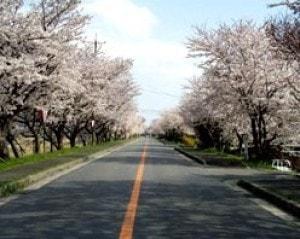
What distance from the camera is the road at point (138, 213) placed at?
383 inches

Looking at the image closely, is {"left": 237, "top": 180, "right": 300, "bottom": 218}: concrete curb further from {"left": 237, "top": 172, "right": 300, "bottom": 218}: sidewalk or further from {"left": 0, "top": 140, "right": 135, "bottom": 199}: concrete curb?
{"left": 0, "top": 140, "right": 135, "bottom": 199}: concrete curb

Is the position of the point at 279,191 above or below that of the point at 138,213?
above

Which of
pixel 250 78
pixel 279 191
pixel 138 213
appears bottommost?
pixel 138 213

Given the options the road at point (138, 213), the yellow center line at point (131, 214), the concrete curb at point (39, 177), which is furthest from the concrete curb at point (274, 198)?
the concrete curb at point (39, 177)

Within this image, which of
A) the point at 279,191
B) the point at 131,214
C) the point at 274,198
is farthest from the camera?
the point at 279,191

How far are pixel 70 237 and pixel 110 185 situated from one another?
8.84m

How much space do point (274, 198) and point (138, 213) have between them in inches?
149

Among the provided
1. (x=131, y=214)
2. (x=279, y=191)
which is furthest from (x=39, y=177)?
(x=131, y=214)

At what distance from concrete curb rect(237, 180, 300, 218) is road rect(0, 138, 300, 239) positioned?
Answer: 0.40 meters

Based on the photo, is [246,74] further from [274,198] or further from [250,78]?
[274,198]

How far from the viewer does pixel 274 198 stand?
14.1 meters

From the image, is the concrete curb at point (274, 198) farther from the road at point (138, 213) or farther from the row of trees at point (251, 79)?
the row of trees at point (251, 79)

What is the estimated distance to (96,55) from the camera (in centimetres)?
5547

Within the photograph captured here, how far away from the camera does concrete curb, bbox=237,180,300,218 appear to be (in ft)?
40.4
